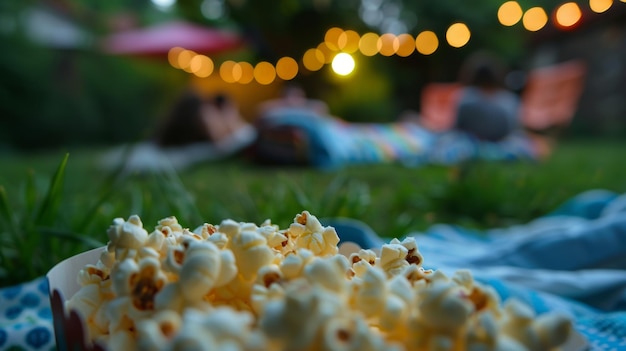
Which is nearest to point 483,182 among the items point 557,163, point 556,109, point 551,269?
point 551,269

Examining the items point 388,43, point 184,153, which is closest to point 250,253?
point 184,153

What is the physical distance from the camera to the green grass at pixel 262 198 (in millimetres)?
899

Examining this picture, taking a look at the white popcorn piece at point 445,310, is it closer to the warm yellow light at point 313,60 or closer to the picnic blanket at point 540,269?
the picnic blanket at point 540,269

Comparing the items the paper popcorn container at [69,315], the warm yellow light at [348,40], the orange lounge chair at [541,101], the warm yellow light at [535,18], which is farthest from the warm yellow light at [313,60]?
the paper popcorn container at [69,315]

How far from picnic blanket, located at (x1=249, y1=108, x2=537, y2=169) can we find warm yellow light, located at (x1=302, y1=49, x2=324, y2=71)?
2.88 metres

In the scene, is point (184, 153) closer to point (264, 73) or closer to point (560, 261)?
point (560, 261)

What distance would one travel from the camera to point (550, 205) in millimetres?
1851

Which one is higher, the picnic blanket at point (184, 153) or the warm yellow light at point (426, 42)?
the warm yellow light at point (426, 42)

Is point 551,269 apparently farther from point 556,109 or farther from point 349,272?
point 556,109

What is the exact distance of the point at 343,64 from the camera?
22.7 ft

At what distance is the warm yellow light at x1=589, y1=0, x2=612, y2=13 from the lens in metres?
5.74

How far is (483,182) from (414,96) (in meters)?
5.99

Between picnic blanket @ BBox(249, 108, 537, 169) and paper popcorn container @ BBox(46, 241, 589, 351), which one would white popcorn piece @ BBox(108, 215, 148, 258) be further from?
picnic blanket @ BBox(249, 108, 537, 169)

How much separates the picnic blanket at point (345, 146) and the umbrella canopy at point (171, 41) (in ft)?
8.43
